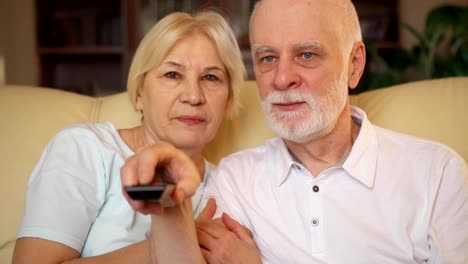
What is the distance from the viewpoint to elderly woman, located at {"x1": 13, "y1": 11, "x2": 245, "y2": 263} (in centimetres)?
130

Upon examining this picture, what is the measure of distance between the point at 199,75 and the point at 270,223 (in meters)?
0.47

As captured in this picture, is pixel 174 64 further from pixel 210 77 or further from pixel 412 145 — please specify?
pixel 412 145

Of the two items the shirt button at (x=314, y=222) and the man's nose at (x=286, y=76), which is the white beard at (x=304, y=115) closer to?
the man's nose at (x=286, y=76)

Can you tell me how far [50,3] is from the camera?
402 centimetres

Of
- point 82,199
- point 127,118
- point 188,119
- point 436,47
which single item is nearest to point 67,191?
point 82,199

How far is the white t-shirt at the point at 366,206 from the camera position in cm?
128

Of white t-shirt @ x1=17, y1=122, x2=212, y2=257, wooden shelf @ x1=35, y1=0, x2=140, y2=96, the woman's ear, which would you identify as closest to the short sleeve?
white t-shirt @ x1=17, y1=122, x2=212, y2=257

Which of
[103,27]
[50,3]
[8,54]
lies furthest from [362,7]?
[8,54]

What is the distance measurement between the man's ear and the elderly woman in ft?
1.17

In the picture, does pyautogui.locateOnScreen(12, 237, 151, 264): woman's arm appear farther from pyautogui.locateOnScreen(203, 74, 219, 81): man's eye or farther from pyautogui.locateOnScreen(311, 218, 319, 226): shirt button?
pyautogui.locateOnScreen(203, 74, 219, 81): man's eye

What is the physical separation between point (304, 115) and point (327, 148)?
14 cm

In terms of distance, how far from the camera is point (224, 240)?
128 centimetres

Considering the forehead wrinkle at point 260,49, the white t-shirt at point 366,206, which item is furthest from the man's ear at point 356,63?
the forehead wrinkle at point 260,49

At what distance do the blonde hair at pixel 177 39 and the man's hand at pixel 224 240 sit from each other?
17.5 inches
